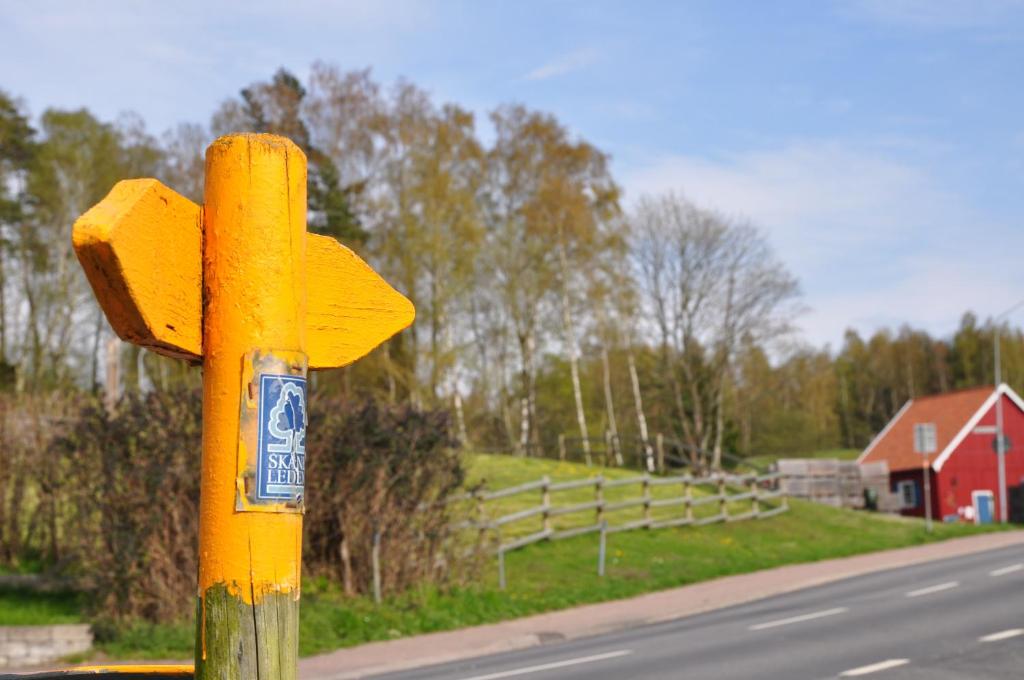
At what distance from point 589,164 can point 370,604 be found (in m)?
34.6

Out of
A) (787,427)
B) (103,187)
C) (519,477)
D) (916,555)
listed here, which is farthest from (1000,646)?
(787,427)

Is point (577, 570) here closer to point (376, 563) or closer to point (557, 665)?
point (376, 563)

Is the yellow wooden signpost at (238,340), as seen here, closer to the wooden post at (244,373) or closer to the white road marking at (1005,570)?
the wooden post at (244,373)

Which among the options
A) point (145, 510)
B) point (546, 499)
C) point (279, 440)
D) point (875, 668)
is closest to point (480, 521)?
point (546, 499)

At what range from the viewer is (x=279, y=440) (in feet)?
7.82

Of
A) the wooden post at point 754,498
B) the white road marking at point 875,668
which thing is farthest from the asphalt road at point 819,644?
the wooden post at point 754,498

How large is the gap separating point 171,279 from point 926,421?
4930 cm

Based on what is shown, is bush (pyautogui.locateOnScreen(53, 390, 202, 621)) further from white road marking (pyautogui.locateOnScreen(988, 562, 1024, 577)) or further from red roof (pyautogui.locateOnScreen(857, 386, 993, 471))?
red roof (pyautogui.locateOnScreen(857, 386, 993, 471))

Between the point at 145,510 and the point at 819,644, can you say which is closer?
the point at 819,644

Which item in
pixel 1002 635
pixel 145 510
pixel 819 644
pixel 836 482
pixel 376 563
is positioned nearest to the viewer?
pixel 1002 635

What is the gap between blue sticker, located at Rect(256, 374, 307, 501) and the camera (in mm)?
2338

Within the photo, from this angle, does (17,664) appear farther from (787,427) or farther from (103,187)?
(787,427)

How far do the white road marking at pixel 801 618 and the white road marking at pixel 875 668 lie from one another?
3068 millimetres

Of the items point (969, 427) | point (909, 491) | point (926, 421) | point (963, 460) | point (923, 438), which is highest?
point (926, 421)
